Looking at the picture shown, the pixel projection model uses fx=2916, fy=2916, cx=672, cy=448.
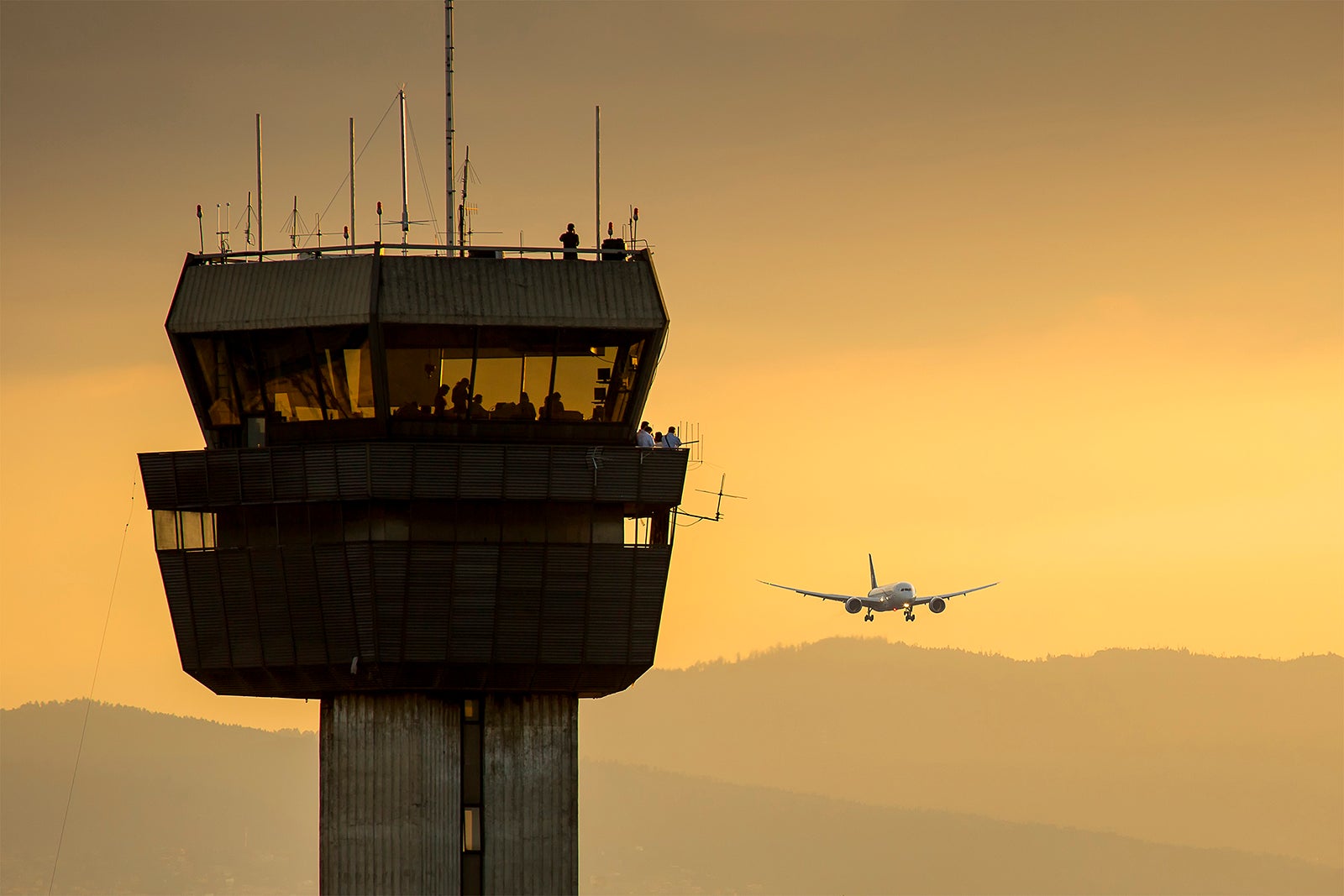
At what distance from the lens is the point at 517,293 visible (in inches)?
3450

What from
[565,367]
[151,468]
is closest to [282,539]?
[151,468]

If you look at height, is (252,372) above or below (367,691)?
above

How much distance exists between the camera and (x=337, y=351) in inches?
3445

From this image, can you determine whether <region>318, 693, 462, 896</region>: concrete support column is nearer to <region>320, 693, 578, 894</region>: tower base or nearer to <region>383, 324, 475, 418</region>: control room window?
<region>320, 693, 578, 894</region>: tower base

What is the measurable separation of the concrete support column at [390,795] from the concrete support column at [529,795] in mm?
1038

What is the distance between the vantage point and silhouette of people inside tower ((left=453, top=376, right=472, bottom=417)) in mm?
87938

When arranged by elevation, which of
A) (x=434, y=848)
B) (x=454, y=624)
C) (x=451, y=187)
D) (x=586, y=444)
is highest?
(x=451, y=187)

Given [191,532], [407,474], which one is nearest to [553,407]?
[407,474]

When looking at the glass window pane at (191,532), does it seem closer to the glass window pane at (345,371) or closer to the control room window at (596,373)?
the glass window pane at (345,371)

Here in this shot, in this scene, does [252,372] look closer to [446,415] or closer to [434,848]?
[446,415]

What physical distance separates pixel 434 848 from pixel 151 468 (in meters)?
14.3

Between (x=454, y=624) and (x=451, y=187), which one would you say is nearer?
(x=454, y=624)

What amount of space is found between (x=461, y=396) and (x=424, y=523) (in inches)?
158

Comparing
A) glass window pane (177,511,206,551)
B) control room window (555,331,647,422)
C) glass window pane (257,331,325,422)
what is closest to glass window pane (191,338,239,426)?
glass window pane (257,331,325,422)
